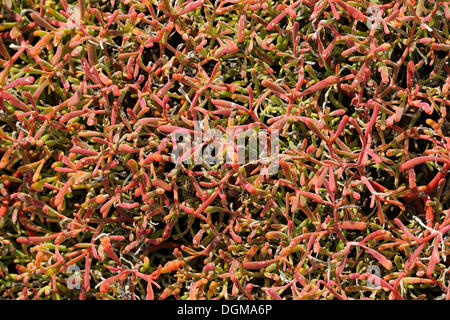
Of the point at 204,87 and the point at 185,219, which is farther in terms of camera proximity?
the point at 185,219

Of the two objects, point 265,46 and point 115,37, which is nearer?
point 265,46

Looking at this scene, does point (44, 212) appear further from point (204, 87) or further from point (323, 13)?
point (323, 13)

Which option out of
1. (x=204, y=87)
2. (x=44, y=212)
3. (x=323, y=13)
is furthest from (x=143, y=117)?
(x=323, y=13)

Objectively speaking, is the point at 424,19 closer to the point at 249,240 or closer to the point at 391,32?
the point at 391,32
